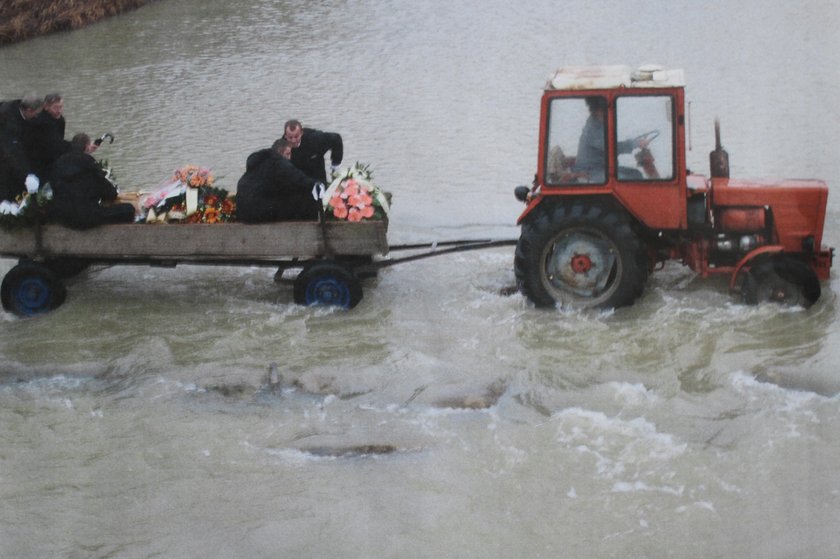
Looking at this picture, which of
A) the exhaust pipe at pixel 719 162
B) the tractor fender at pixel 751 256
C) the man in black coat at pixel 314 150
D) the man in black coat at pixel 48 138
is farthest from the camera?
the man in black coat at pixel 314 150

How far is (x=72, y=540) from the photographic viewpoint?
7301 mm

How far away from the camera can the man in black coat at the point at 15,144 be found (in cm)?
1070

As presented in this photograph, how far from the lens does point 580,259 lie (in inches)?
394

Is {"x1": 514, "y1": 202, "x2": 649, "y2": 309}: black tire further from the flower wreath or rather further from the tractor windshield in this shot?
the flower wreath

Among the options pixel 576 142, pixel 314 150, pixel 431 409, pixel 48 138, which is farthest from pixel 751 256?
pixel 48 138

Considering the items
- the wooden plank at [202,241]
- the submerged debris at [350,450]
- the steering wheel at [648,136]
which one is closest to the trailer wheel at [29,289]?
the wooden plank at [202,241]

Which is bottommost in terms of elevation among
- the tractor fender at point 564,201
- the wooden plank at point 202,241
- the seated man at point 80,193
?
the wooden plank at point 202,241

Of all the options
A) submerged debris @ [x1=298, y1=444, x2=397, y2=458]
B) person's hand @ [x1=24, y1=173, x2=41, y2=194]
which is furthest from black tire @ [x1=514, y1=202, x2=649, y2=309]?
person's hand @ [x1=24, y1=173, x2=41, y2=194]

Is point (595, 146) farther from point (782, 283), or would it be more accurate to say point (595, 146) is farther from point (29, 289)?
point (29, 289)

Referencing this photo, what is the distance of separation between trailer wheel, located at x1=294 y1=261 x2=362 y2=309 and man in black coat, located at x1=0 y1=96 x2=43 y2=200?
286cm

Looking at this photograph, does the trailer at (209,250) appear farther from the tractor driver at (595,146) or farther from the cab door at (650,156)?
the cab door at (650,156)

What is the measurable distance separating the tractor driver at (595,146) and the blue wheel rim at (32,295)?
5247 mm

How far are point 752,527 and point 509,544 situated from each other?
59.6 inches

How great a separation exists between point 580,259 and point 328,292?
2.37 metres
